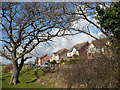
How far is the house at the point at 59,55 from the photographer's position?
18.7ft

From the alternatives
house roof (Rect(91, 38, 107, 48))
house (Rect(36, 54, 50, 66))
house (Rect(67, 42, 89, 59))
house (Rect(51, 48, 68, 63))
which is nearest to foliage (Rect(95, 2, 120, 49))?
house roof (Rect(91, 38, 107, 48))

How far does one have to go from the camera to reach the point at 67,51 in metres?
5.67

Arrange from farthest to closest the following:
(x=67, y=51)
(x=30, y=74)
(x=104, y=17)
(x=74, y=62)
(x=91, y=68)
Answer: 1. (x=30, y=74)
2. (x=67, y=51)
3. (x=104, y=17)
4. (x=74, y=62)
5. (x=91, y=68)

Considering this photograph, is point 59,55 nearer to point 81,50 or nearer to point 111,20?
point 81,50

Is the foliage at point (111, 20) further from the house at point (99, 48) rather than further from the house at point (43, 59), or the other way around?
the house at point (43, 59)

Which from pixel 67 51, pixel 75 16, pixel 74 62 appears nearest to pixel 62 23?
pixel 75 16

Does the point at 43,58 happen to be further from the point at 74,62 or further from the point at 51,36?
the point at 74,62

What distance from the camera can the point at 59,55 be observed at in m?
5.89

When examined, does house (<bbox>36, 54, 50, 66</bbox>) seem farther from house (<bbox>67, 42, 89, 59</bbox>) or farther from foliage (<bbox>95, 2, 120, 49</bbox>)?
foliage (<bbox>95, 2, 120, 49</bbox>)

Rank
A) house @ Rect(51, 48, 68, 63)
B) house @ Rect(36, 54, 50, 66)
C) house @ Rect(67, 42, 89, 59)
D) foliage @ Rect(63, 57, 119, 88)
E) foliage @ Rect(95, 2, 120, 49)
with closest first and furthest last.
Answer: foliage @ Rect(63, 57, 119, 88) → house @ Rect(67, 42, 89, 59) → foliage @ Rect(95, 2, 120, 49) → house @ Rect(51, 48, 68, 63) → house @ Rect(36, 54, 50, 66)

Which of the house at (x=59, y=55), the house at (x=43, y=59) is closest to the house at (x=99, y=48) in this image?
the house at (x=59, y=55)

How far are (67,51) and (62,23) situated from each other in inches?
54.5

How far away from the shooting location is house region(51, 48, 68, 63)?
5.71 m

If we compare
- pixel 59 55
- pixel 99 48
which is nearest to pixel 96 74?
Answer: pixel 99 48
